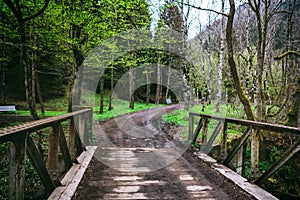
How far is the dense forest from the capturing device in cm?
682

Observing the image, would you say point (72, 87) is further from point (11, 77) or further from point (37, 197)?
point (11, 77)

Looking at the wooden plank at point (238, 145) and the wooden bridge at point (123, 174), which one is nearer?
the wooden bridge at point (123, 174)

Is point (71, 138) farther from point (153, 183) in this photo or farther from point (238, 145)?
point (238, 145)

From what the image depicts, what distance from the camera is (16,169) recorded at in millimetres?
2061

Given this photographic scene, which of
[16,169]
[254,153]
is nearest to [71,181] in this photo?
[16,169]

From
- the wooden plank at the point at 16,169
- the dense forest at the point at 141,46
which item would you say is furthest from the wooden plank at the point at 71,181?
the dense forest at the point at 141,46

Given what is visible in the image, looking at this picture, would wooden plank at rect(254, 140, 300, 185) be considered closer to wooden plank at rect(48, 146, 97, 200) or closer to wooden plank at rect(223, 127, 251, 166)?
wooden plank at rect(223, 127, 251, 166)

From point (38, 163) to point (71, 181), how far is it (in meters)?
1.03

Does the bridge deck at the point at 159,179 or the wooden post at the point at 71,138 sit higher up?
the wooden post at the point at 71,138

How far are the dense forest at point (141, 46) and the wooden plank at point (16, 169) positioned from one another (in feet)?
10.9

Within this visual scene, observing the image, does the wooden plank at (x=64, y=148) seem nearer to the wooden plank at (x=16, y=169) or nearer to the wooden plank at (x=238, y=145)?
the wooden plank at (x=16, y=169)

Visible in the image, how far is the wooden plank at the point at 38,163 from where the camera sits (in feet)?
7.66

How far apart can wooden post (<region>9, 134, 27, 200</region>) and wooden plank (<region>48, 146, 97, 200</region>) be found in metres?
0.84

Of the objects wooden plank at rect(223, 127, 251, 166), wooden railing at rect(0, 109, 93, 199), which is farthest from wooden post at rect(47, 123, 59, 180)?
wooden plank at rect(223, 127, 251, 166)
